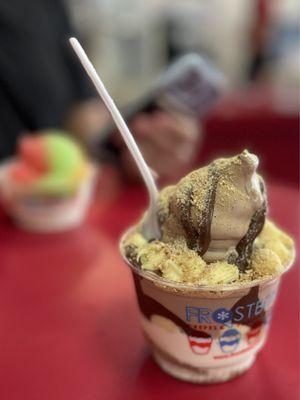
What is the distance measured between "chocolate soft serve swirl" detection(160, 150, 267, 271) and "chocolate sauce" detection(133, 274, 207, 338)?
0.08 meters

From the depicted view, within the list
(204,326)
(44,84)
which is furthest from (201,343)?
(44,84)

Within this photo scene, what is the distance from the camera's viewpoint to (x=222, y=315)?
587 mm

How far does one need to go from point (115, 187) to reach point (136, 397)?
2.44 feet

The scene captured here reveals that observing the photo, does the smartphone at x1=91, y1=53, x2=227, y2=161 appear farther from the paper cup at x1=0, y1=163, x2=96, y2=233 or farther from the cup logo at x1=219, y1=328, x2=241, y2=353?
the cup logo at x1=219, y1=328, x2=241, y2=353

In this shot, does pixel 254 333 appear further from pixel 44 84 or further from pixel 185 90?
pixel 44 84

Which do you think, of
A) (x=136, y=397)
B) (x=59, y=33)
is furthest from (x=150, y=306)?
(x=59, y=33)

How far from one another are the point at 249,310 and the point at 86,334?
0.88 ft

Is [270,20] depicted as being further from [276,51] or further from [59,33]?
[59,33]

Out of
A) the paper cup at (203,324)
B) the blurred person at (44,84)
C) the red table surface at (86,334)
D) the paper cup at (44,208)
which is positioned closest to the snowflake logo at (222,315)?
the paper cup at (203,324)

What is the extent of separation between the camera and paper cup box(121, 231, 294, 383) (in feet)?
1.89

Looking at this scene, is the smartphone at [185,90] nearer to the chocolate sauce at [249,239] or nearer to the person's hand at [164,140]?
the person's hand at [164,140]

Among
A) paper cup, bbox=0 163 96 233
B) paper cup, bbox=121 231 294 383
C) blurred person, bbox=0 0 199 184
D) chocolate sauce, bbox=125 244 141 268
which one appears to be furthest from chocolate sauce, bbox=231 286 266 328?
blurred person, bbox=0 0 199 184

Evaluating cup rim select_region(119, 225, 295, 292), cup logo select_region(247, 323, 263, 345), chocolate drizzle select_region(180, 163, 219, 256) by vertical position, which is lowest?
cup logo select_region(247, 323, 263, 345)

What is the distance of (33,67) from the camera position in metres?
1.67
